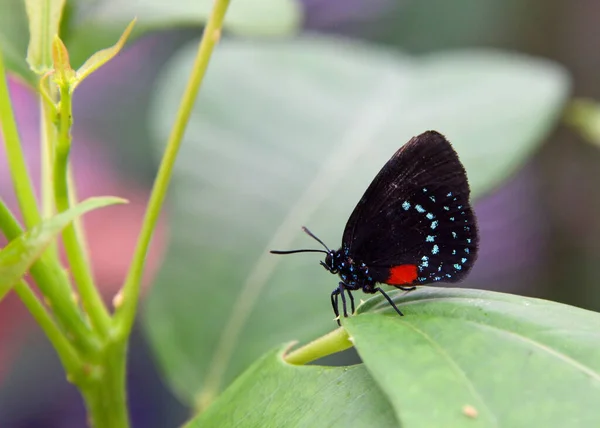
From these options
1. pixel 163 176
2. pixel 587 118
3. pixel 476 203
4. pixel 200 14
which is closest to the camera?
pixel 163 176

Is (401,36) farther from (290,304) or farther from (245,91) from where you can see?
(290,304)

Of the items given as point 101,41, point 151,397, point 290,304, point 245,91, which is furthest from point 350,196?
point 151,397

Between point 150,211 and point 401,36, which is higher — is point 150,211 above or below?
below

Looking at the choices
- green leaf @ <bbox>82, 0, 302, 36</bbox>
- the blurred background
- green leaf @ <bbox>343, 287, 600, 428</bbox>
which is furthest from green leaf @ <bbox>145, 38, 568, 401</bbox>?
the blurred background

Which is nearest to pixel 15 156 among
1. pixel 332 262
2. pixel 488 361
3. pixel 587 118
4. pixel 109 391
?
pixel 109 391

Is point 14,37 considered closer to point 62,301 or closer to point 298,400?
point 62,301

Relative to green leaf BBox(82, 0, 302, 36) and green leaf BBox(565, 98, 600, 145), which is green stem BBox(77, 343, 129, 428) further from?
green leaf BBox(565, 98, 600, 145)
